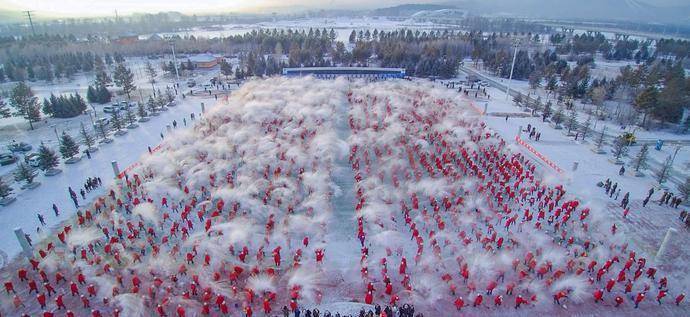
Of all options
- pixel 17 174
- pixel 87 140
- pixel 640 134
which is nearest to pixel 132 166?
pixel 87 140

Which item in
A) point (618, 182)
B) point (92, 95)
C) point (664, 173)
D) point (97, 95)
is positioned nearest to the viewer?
point (664, 173)

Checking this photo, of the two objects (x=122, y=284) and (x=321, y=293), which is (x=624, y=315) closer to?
(x=321, y=293)

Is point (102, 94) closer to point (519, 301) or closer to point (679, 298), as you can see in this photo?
point (519, 301)

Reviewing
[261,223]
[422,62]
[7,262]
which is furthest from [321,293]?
[422,62]

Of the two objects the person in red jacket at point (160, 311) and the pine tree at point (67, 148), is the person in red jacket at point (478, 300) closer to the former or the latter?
the person in red jacket at point (160, 311)

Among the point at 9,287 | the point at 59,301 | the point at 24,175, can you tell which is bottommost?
the point at 59,301

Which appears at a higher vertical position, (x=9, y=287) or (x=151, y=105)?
(x=151, y=105)

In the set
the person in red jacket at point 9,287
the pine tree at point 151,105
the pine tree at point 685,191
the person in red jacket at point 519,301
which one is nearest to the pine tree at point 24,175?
the person in red jacket at point 9,287
